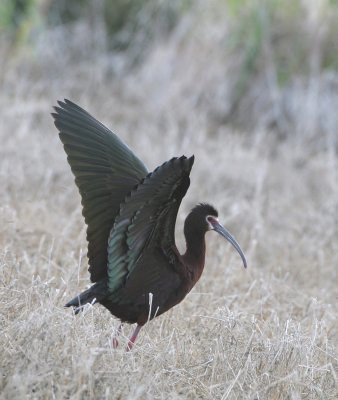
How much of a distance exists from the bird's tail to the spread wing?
43 millimetres

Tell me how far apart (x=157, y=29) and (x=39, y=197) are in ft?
16.4

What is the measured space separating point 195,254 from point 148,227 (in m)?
0.42

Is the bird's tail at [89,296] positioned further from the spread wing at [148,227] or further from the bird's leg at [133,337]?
the bird's leg at [133,337]

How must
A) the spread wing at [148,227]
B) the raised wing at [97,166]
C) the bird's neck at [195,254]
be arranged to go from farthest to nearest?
the bird's neck at [195,254]
the raised wing at [97,166]
the spread wing at [148,227]

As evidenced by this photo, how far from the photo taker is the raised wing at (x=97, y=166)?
3.81m

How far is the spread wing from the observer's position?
134 inches

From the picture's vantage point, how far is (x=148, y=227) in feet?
12.2

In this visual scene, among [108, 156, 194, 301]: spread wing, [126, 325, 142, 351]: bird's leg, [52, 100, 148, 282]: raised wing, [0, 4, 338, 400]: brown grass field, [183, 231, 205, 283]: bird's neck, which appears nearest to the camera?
[0, 4, 338, 400]: brown grass field

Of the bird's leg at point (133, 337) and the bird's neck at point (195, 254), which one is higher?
the bird's neck at point (195, 254)

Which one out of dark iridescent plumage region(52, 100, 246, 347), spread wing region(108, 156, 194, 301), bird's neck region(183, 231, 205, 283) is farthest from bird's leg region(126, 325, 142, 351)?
bird's neck region(183, 231, 205, 283)

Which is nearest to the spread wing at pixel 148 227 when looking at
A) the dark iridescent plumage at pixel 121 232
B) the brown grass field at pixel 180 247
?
the dark iridescent plumage at pixel 121 232

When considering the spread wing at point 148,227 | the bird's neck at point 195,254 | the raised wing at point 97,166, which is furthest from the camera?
the bird's neck at point 195,254

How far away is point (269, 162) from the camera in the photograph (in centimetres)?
918

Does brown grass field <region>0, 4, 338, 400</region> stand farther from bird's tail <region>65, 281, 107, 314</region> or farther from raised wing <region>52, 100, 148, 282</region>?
raised wing <region>52, 100, 148, 282</region>
